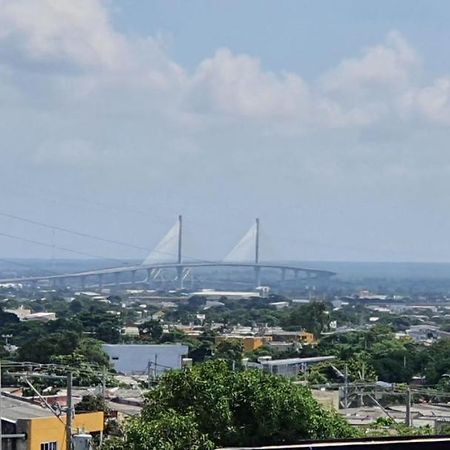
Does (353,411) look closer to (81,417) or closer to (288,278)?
(81,417)

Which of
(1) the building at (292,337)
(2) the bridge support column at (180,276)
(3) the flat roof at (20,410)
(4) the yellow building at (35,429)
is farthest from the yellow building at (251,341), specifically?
(2) the bridge support column at (180,276)

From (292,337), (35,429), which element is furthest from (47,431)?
(292,337)

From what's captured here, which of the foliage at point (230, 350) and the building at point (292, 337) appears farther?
the building at point (292, 337)

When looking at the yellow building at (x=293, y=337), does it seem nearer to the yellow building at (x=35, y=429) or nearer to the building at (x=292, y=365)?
the building at (x=292, y=365)

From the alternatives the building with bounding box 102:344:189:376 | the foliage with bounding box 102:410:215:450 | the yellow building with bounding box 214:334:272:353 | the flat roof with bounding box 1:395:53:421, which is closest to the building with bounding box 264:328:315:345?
the yellow building with bounding box 214:334:272:353

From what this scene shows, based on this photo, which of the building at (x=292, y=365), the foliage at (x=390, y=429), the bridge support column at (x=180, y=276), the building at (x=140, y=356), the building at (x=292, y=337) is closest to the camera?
the foliage at (x=390, y=429)

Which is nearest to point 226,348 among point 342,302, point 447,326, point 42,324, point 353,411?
point 42,324
